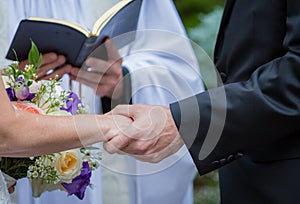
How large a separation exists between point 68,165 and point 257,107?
1.77 feet

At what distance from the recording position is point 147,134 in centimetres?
233

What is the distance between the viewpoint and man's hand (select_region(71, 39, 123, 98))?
2.88 meters

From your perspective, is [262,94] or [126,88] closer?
[262,94]

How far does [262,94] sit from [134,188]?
1.04 meters

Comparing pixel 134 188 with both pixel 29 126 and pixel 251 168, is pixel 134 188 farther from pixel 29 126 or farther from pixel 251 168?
pixel 29 126

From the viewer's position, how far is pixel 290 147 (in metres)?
2.18

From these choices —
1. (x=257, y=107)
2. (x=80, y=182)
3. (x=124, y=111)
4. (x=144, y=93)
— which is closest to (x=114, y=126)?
(x=124, y=111)

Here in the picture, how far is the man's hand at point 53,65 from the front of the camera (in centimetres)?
281

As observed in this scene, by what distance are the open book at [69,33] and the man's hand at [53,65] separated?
0.07 ft

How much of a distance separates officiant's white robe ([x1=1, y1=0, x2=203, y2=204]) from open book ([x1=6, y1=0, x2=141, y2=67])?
23 cm

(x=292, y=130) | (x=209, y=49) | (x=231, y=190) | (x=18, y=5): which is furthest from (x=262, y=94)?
(x=209, y=49)

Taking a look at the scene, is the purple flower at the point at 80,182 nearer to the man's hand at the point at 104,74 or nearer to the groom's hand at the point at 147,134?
the groom's hand at the point at 147,134

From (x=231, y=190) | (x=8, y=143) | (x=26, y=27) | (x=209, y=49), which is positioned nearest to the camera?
(x=8, y=143)

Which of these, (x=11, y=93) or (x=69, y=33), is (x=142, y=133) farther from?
(x=69, y=33)
